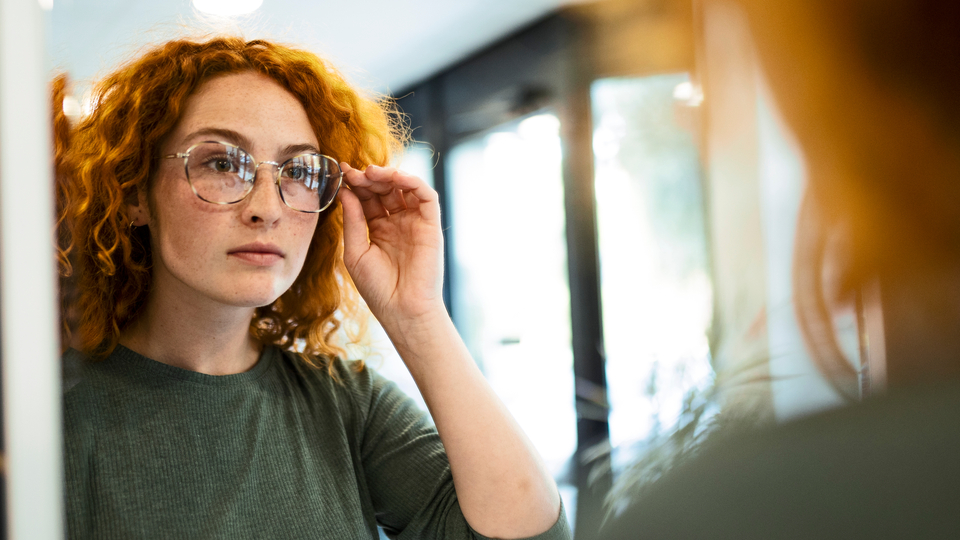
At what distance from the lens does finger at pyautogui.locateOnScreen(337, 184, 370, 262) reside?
2.23 ft

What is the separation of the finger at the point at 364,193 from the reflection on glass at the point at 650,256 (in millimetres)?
500

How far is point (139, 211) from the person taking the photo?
0.62m

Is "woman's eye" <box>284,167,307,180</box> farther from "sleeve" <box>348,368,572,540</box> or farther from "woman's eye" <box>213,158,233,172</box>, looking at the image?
"sleeve" <box>348,368,572,540</box>

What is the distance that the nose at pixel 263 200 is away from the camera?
572 millimetres

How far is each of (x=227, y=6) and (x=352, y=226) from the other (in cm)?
50

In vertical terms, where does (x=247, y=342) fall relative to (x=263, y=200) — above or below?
below

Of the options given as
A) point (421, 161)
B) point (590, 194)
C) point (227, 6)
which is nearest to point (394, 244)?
point (227, 6)

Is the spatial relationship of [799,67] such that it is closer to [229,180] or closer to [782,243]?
[782,243]

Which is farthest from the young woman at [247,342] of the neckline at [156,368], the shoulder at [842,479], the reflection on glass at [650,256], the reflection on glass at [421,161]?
the reflection on glass at [421,161]

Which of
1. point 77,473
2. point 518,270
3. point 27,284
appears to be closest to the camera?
point 27,284

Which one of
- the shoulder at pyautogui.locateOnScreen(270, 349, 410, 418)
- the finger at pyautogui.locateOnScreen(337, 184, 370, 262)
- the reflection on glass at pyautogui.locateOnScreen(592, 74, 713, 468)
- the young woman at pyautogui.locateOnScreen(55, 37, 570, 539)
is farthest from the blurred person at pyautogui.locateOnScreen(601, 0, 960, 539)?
the finger at pyautogui.locateOnScreen(337, 184, 370, 262)

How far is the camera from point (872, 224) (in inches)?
27.1

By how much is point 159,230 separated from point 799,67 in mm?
748

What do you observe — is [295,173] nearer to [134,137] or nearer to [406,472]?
[134,137]
